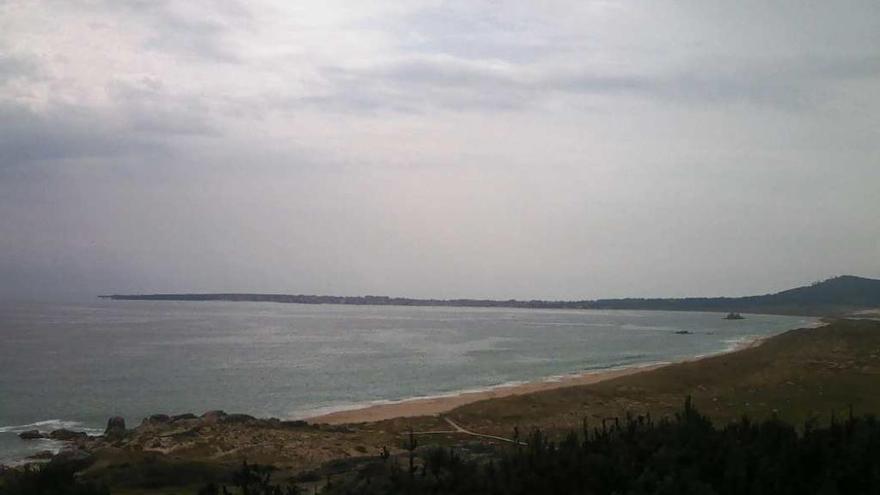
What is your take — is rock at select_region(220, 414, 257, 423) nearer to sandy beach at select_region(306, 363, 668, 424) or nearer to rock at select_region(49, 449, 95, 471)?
sandy beach at select_region(306, 363, 668, 424)

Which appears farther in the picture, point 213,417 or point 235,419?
point 213,417

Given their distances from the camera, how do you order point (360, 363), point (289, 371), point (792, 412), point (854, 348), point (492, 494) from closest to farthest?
point (492, 494) → point (792, 412) → point (854, 348) → point (289, 371) → point (360, 363)

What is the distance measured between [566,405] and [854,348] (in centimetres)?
2702

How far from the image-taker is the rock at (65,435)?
31.4m

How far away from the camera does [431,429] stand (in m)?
30.3

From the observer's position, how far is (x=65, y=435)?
104 feet

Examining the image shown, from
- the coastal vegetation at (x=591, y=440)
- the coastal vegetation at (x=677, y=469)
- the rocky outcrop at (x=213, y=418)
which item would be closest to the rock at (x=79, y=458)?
the coastal vegetation at (x=591, y=440)

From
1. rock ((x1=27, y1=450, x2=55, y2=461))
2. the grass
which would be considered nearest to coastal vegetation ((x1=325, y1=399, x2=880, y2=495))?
the grass

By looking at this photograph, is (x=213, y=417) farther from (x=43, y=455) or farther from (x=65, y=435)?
(x=43, y=455)

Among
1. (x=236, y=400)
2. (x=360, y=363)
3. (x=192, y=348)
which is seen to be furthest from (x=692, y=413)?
(x=192, y=348)

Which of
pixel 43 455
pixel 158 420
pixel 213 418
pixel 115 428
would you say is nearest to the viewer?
pixel 43 455

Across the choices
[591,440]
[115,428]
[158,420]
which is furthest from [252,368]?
[591,440]

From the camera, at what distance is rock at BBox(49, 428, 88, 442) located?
103ft

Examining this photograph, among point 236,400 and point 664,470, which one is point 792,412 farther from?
point 236,400
